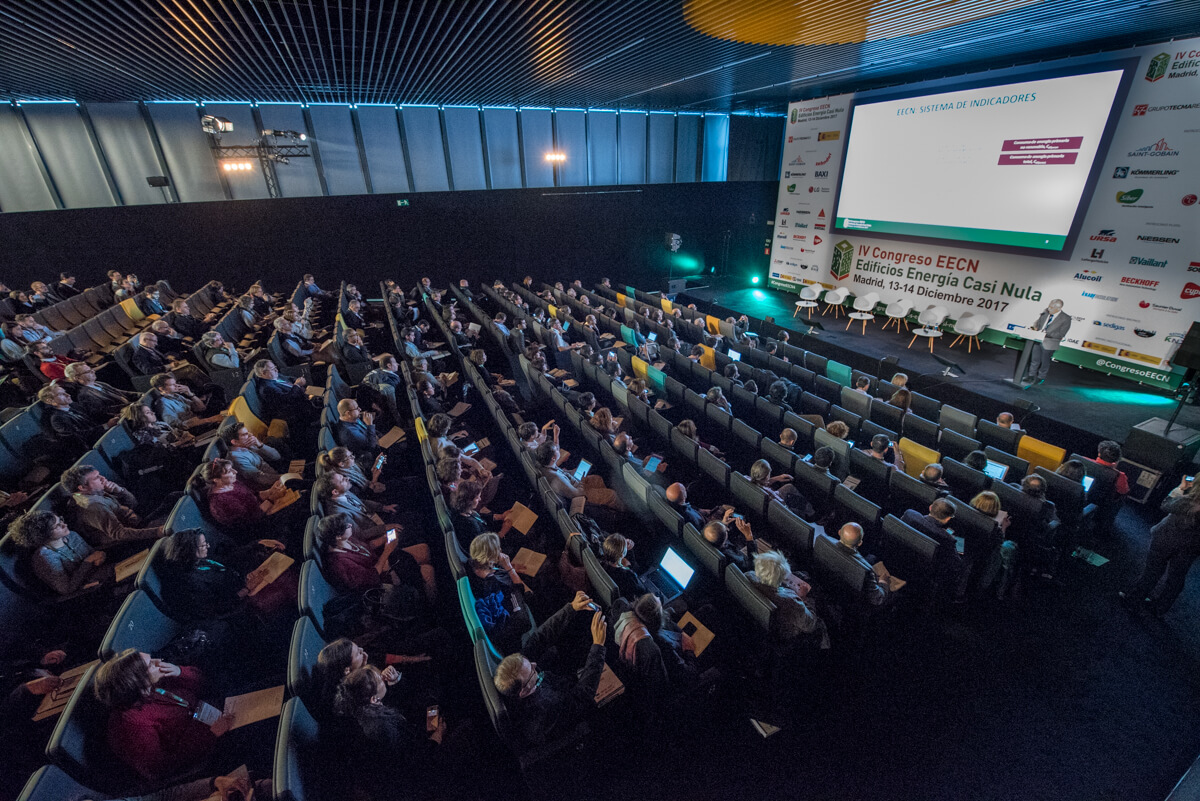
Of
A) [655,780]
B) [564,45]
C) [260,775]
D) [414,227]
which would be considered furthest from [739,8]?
[414,227]

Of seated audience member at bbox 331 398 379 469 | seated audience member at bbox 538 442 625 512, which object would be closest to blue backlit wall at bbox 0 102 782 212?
seated audience member at bbox 331 398 379 469

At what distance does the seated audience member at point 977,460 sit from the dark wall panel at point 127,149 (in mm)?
16382

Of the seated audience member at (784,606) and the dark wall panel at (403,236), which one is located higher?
the dark wall panel at (403,236)

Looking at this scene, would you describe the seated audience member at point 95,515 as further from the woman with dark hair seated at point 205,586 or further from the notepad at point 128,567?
the woman with dark hair seated at point 205,586

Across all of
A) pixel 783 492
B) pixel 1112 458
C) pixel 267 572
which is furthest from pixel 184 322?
pixel 1112 458

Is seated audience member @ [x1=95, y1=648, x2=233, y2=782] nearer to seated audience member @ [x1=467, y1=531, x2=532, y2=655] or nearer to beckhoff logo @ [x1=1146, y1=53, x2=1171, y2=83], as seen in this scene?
seated audience member @ [x1=467, y1=531, x2=532, y2=655]

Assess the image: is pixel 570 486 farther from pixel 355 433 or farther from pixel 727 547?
pixel 355 433

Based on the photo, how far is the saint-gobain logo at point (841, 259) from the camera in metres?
11.7

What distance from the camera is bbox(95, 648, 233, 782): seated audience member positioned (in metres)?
2.27

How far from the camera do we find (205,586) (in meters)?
3.26

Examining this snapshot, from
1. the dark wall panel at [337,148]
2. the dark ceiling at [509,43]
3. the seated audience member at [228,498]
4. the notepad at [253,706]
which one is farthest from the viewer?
the dark wall panel at [337,148]

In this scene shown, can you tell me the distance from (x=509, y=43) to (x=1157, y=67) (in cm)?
886

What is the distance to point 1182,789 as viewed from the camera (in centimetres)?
273

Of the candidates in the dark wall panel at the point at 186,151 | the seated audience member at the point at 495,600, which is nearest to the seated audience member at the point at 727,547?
the seated audience member at the point at 495,600
